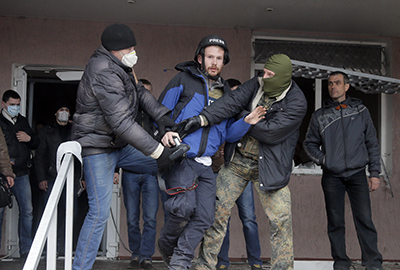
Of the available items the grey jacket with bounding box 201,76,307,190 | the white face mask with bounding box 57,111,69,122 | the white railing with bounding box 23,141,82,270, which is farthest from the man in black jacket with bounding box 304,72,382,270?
the white face mask with bounding box 57,111,69,122

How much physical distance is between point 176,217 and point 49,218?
1075 mm

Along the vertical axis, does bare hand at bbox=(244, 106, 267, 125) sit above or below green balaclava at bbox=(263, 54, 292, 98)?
below

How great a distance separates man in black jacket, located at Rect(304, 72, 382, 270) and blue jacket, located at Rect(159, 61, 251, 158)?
1.34m

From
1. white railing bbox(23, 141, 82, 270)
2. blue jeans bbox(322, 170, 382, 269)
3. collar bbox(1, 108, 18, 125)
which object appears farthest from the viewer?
collar bbox(1, 108, 18, 125)

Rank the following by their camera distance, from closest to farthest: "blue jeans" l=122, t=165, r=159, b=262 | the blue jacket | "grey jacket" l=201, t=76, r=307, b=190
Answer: the blue jacket < "grey jacket" l=201, t=76, r=307, b=190 < "blue jeans" l=122, t=165, r=159, b=262

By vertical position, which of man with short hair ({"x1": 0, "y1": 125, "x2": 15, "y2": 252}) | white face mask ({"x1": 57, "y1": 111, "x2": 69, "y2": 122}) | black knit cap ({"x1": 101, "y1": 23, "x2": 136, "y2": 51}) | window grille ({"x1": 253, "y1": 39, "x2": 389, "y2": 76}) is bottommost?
man with short hair ({"x1": 0, "y1": 125, "x2": 15, "y2": 252})

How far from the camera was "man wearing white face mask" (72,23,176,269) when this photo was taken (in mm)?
2787

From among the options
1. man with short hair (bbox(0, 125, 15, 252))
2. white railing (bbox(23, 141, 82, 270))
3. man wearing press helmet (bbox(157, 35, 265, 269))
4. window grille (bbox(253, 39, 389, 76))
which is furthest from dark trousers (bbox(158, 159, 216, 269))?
window grille (bbox(253, 39, 389, 76))

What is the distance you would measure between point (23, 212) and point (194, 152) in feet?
8.99

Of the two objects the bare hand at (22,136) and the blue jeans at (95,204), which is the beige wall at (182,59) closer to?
the bare hand at (22,136)

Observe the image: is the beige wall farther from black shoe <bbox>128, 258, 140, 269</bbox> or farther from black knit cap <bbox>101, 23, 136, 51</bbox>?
black knit cap <bbox>101, 23, 136, 51</bbox>

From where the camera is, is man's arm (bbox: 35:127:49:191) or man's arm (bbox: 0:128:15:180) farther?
man's arm (bbox: 35:127:49:191)

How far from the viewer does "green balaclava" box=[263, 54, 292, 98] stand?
3318mm

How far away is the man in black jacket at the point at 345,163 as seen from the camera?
13.4 ft
